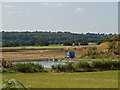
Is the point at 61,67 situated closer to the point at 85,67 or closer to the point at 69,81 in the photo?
the point at 85,67

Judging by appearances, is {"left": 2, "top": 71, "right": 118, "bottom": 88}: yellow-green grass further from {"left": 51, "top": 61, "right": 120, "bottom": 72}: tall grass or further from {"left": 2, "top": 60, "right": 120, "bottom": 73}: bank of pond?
{"left": 51, "top": 61, "right": 120, "bottom": 72}: tall grass

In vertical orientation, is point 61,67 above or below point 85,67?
above

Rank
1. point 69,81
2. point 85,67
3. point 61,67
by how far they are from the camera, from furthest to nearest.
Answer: point 85,67
point 61,67
point 69,81

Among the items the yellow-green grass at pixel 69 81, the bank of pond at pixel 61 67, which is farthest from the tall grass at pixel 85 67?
the yellow-green grass at pixel 69 81

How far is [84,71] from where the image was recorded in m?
32.9

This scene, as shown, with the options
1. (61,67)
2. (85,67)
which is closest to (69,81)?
(61,67)

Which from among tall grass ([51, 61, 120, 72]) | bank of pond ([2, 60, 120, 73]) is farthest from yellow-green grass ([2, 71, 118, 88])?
tall grass ([51, 61, 120, 72])

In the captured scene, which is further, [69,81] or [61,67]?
[61,67]

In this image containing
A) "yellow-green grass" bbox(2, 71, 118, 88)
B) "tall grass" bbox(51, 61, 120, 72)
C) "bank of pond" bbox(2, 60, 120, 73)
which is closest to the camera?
"yellow-green grass" bbox(2, 71, 118, 88)

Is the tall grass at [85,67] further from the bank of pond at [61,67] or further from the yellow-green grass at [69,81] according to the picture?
the yellow-green grass at [69,81]

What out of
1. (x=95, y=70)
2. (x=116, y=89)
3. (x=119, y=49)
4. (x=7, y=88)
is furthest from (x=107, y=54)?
(x=7, y=88)

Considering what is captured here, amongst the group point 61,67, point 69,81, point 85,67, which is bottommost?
point 69,81

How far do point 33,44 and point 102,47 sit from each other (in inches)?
2454

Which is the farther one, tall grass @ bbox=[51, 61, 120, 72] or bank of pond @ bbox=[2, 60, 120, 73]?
tall grass @ bbox=[51, 61, 120, 72]
